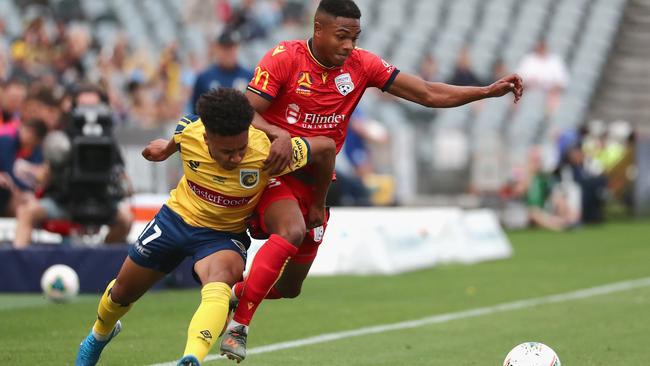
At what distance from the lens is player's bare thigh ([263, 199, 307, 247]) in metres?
7.05

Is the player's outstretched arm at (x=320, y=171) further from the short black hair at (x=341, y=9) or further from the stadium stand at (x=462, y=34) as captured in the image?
the stadium stand at (x=462, y=34)

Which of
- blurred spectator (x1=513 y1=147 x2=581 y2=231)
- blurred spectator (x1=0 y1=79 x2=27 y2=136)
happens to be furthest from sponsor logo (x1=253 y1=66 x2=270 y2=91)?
blurred spectator (x1=513 y1=147 x2=581 y2=231)

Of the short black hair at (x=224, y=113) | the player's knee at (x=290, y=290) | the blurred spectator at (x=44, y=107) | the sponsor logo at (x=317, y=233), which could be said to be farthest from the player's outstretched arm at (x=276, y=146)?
the blurred spectator at (x=44, y=107)

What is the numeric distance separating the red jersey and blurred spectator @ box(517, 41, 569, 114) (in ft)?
63.3

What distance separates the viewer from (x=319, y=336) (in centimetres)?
907

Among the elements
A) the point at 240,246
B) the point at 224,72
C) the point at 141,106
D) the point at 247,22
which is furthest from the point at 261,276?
the point at 247,22

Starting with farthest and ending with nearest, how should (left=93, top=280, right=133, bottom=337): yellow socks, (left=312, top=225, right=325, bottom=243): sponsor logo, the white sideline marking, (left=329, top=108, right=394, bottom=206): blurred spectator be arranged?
(left=329, top=108, right=394, bottom=206): blurred spectator < the white sideline marking < (left=312, top=225, right=325, bottom=243): sponsor logo < (left=93, top=280, right=133, bottom=337): yellow socks

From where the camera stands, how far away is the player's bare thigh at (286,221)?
7.05 meters

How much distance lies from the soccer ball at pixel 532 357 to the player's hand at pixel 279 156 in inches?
64.1

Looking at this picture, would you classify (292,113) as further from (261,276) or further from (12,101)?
(12,101)

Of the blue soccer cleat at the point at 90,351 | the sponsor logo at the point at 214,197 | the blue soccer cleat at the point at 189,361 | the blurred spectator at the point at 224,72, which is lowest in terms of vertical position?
the blurred spectator at the point at 224,72

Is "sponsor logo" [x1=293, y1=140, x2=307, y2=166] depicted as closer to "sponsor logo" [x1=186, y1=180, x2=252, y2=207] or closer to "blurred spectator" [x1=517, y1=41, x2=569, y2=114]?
"sponsor logo" [x1=186, y1=180, x2=252, y2=207]

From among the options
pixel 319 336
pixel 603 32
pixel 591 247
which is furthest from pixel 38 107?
pixel 603 32

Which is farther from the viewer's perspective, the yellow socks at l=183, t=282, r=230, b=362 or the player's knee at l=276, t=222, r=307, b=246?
the player's knee at l=276, t=222, r=307, b=246
